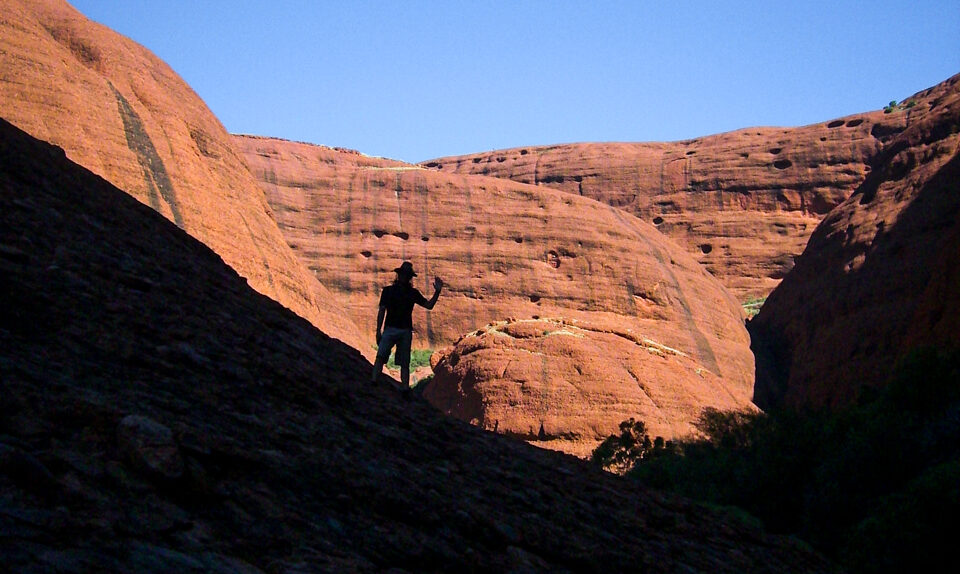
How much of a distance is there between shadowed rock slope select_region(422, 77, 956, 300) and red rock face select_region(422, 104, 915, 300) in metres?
0.07

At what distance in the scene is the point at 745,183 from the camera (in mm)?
76500

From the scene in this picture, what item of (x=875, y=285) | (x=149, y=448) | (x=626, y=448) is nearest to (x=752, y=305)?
(x=875, y=285)

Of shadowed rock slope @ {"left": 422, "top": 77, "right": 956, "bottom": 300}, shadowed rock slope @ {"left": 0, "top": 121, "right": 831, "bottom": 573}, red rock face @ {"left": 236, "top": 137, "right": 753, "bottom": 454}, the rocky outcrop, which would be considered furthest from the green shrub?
shadowed rock slope @ {"left": 0, "top": 121, "right": 831, "bottom": 573}

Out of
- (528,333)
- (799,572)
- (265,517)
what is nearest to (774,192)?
(528,333)

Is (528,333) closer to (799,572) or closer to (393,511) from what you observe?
(799,572)

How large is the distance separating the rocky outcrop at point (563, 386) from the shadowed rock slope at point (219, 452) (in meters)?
21.6

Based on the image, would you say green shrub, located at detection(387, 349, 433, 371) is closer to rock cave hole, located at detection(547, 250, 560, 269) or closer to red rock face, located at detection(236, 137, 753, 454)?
red rock face, located at detection(236, 137, 753, 454)

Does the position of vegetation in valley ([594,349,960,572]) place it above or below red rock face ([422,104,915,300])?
below

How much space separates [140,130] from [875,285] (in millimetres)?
27690

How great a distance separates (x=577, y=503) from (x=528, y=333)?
2775 cm

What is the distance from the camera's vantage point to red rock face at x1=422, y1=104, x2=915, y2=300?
71.9 meters

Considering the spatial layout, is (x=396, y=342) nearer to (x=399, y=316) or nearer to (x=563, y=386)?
(x=399, y=316)

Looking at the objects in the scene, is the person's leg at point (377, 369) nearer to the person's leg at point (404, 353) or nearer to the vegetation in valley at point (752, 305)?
the person's leg at point (404, 353)

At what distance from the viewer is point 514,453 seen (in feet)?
38.8
